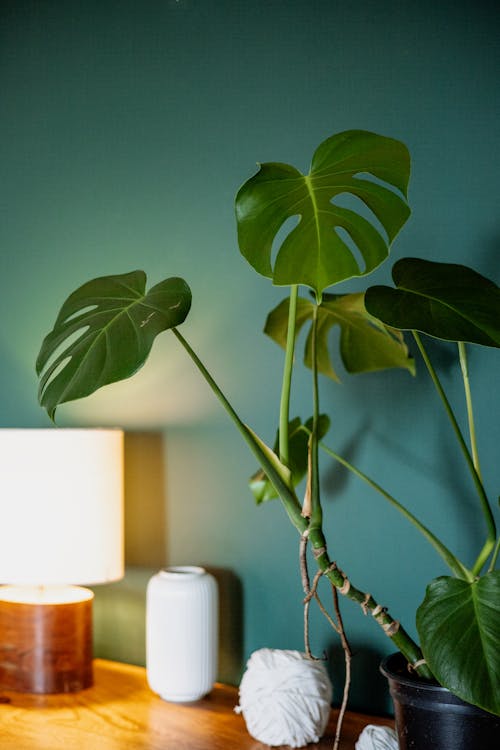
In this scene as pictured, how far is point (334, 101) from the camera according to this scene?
156cm

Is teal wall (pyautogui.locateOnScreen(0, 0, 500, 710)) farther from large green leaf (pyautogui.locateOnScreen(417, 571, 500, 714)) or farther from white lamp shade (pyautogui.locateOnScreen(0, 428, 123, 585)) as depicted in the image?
large green leaf (pyautogui.locateOnScreen(417, 571, 500, 714))

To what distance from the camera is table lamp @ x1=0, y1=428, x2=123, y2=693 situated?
1554 mm

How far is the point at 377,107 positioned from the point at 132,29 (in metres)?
0.65

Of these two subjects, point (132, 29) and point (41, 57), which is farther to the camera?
point (41, 57)

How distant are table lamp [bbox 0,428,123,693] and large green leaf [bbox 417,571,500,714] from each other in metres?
0.77

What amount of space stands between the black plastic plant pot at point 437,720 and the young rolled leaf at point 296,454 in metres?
0.41

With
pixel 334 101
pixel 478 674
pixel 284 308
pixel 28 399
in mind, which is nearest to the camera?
pixel 478 674

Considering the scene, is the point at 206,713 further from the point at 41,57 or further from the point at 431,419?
the point at 41,57

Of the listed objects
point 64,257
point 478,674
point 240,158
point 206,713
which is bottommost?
point 206,713

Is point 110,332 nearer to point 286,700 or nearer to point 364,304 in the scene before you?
point 364,304

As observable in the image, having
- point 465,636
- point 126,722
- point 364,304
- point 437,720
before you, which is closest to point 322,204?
point 364,304

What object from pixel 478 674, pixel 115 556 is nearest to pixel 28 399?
pixel 115 556

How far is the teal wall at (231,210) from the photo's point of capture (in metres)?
1.43

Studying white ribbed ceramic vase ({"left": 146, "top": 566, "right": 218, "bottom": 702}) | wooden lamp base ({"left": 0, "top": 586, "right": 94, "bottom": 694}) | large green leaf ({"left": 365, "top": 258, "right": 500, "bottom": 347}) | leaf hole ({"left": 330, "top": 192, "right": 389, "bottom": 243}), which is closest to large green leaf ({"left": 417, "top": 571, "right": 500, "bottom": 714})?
large green leaf ({"left": 365, "top": 258, "right": 500, "bottom": 347})
